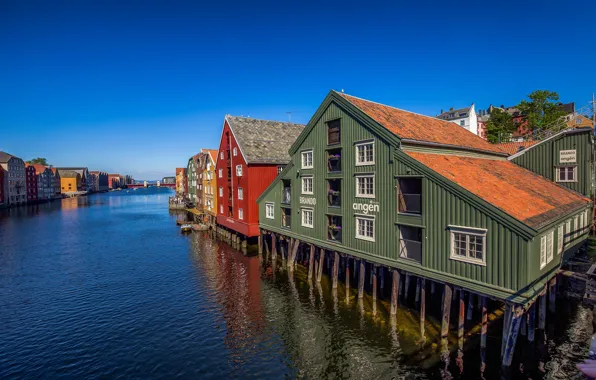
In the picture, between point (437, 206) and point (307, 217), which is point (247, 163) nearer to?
point (307, 217)

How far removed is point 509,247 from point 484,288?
2.26 metres

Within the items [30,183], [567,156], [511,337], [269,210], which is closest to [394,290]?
[511,337]

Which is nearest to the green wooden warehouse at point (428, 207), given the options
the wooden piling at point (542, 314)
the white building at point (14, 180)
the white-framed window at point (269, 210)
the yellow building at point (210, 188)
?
the wooden piling at point (542, 314)

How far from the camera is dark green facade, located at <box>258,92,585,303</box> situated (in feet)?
45.1

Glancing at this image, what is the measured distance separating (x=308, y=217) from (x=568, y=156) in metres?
20.4

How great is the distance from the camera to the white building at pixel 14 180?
10219 cm

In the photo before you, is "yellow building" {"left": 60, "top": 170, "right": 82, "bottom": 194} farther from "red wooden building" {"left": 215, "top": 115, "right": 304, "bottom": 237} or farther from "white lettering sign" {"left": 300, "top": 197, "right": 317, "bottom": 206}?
"white lettering sign" {"left": 300, "top": 197, "right": 317, "bottom": 206}

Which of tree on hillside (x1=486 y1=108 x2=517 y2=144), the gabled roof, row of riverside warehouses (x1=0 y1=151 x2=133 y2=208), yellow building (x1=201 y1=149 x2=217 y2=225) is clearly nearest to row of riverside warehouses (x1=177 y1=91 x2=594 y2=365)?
the gabled roof

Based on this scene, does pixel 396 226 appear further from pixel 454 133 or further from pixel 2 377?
pixel 2 377

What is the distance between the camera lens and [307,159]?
86.9 ft

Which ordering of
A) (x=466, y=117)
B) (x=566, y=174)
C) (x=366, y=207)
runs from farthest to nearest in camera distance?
(x=466, y=117), (x=566, y=174), (x=366, y=207)

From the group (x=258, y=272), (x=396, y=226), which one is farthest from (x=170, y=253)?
(x=396, y=226)

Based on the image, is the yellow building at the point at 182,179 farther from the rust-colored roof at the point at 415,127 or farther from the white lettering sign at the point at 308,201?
the rust-colored roof at the point at 415,127

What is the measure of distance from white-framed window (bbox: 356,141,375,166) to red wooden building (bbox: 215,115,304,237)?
19.0 metres
